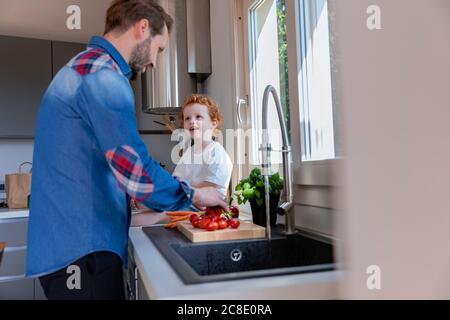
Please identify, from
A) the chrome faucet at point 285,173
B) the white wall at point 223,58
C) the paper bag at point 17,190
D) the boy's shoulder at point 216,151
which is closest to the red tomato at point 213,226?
the chrome faucet at point 285,173

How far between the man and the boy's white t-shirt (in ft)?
2.45

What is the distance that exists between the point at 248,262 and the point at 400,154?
0.76 meters

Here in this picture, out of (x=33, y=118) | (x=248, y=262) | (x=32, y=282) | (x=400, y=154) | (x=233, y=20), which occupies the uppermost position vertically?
(x=233, y=20)

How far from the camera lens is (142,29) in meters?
1.09

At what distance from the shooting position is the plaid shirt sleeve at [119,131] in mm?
865

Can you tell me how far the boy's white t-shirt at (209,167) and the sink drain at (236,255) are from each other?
573mm

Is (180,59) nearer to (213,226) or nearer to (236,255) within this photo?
(213,226)

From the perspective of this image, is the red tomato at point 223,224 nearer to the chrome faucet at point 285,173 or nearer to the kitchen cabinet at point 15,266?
the chrome faucet at point 285,173

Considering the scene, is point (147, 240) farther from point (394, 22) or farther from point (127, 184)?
point (394, 22)

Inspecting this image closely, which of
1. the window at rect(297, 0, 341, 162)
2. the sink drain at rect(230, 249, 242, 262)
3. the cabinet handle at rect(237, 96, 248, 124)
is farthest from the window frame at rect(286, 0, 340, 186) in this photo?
the cabinet handle at rect(237, 96, 248, 124)

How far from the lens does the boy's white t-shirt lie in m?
1.73

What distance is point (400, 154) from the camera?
1.42 feet

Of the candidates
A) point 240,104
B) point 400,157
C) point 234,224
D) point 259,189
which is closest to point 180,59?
point 240,104
